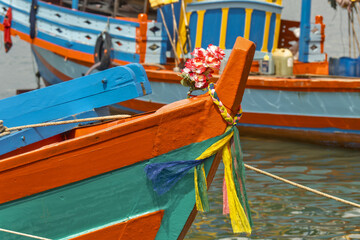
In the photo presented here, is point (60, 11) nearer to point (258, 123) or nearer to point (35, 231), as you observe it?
point (258, 123)

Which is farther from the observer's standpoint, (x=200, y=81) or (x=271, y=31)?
(x=271, y=31)

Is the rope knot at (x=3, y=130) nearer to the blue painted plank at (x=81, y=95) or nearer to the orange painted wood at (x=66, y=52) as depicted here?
the blue painted plank at (x=81, y=95)

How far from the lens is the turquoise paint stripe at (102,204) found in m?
4.27

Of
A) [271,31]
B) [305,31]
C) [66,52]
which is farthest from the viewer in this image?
[66,52]

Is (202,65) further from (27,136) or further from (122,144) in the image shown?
(27,136)

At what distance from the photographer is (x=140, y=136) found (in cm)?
418

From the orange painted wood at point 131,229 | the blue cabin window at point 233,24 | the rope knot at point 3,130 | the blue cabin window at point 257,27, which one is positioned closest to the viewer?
the orange painted wood at point 131,229

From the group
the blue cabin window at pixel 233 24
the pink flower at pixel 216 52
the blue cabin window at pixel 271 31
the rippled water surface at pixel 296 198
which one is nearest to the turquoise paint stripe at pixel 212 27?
the blue cabin window at pixel 233 24

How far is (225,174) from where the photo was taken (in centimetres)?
429

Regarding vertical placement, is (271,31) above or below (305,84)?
above

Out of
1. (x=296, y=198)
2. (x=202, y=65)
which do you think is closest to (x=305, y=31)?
(x=296, y=198)

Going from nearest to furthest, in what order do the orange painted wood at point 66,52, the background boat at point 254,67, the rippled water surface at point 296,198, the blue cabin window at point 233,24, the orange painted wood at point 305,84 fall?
1. the rippled water surface at point 296,198
2. the orange painted wood at point 305,84
3. the background boat at point 254,67
4. the blue cabin window at point 233,24
5. the orange painted wood at point 66,52

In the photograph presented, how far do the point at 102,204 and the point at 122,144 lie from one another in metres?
0.44

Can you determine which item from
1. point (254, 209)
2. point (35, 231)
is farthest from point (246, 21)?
point (35, 231)
